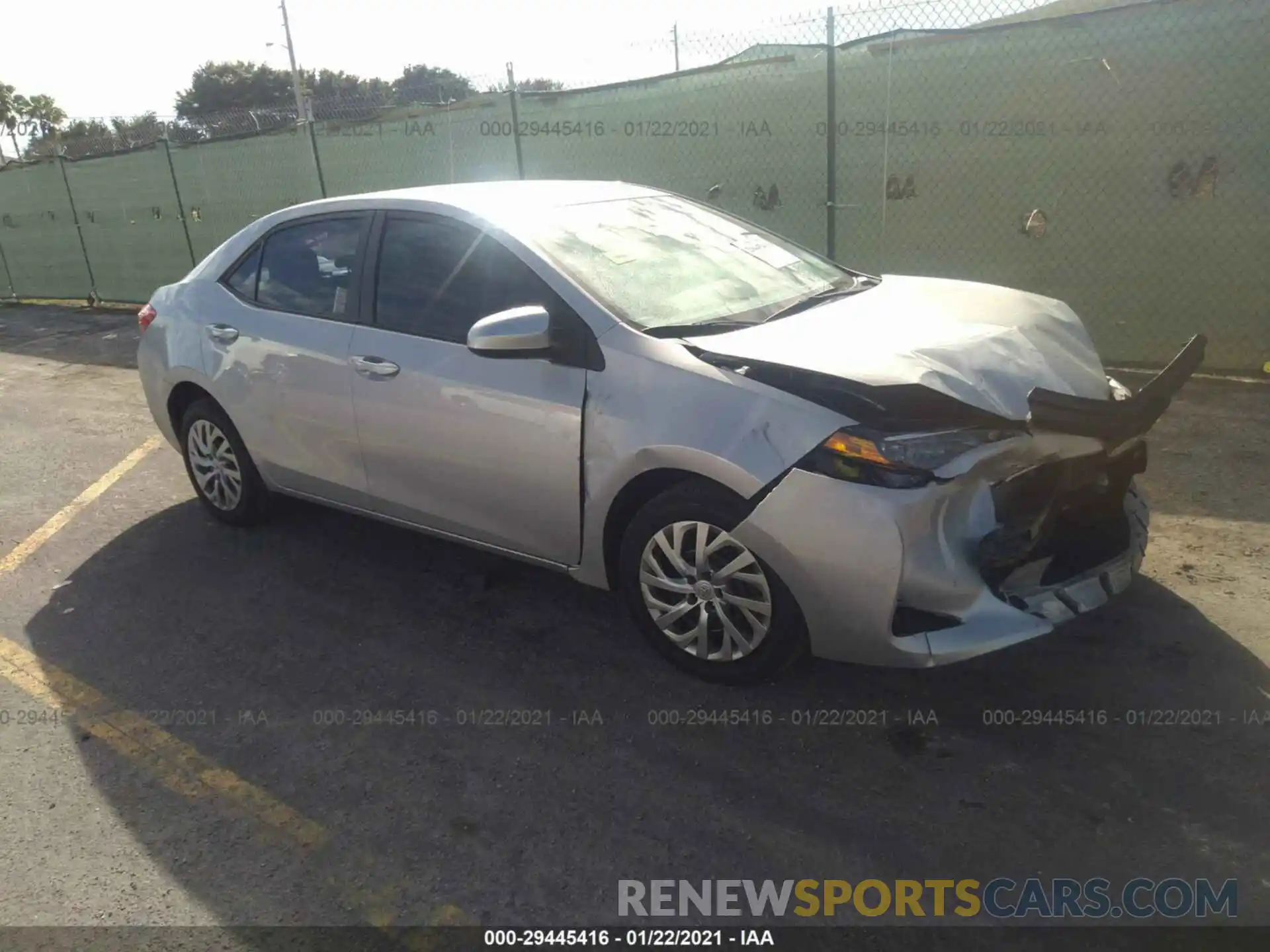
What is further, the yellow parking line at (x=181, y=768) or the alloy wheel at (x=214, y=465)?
the alloy wheel at (x=214, y=465)

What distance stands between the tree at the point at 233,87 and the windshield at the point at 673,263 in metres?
70.8

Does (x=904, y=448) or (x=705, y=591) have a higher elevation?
(x=904, y=448)

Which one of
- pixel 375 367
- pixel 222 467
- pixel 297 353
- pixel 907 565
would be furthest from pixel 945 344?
pixel 222 467

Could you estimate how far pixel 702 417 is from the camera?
3092 mm

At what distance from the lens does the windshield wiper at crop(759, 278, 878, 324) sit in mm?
3641

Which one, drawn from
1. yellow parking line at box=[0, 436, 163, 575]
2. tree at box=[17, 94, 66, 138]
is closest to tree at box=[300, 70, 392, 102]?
tree at box=[17, 94, 66, 138]

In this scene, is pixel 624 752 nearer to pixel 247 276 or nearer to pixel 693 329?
pixel 693 329

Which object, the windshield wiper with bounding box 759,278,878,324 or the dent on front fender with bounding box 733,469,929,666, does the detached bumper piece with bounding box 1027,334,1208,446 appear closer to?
the dent on front fender with bounding box 733,469,929,666

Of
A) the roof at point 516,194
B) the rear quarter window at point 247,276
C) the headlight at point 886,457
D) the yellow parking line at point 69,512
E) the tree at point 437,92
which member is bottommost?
the yellow parking line at point 69,512

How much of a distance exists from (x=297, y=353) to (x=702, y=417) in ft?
7.01

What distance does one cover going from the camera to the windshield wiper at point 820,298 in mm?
3641

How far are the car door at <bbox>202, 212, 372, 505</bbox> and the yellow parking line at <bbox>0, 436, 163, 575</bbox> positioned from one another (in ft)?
4.47
